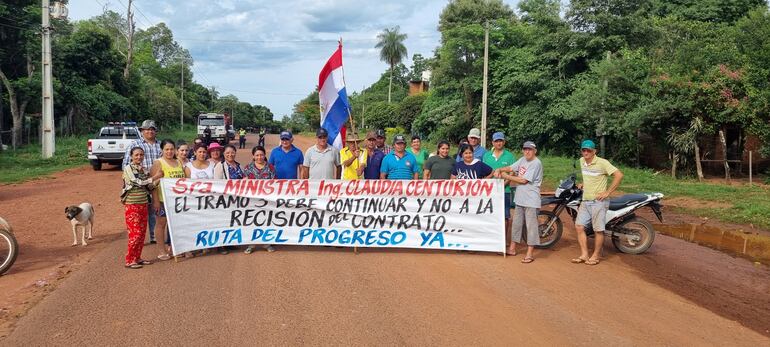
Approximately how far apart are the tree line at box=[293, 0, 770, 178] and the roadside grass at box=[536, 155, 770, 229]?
64.2 inches

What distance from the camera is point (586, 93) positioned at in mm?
21156

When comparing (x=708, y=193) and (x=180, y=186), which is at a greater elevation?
(x=180, y=186)

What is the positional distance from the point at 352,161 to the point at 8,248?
4525 mm

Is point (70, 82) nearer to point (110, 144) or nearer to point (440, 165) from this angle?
point (110, 144)

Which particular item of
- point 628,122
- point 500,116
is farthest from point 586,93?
point 500,116

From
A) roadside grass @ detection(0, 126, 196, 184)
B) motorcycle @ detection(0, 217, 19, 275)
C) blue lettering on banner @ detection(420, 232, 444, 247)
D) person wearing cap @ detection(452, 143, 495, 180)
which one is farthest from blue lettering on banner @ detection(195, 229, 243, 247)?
roadside grass @ detection(0, 126, 196, 184)

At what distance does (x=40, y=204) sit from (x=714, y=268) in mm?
12982


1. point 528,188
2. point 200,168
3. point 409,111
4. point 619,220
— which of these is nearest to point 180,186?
point 200,168

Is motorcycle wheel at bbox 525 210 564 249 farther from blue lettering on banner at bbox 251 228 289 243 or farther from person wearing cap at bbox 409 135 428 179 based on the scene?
blue lettering on banner at bbox 251 228 289 243

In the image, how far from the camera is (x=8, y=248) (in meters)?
6.41

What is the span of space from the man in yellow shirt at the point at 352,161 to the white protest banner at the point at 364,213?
0.64m

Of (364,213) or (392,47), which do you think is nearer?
(364,213)

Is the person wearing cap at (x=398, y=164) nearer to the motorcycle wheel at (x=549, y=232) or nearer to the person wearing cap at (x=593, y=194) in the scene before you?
the motorcycle wheel at (x=549, y=232)

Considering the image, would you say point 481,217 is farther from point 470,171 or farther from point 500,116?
point 500,116
